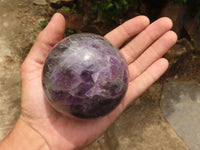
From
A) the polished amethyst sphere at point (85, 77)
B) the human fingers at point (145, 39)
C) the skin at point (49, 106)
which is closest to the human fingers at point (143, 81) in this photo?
the skin at point (49, 106)

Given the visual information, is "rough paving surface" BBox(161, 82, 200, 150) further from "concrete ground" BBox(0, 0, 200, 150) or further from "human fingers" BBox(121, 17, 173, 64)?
"human fingers" BBox(121, 17, 173, 64)

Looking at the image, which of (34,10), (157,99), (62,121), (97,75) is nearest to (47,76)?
(97,75)

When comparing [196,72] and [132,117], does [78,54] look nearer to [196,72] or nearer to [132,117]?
[132,117]

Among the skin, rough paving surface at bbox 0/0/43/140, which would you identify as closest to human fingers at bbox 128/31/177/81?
the skin

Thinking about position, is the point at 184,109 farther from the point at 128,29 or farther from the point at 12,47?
the point at 12,47

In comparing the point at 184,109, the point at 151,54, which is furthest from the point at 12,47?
the point at 184,109

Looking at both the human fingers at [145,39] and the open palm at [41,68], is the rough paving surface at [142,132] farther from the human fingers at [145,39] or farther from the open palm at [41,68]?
the human fingers at [145,39]
